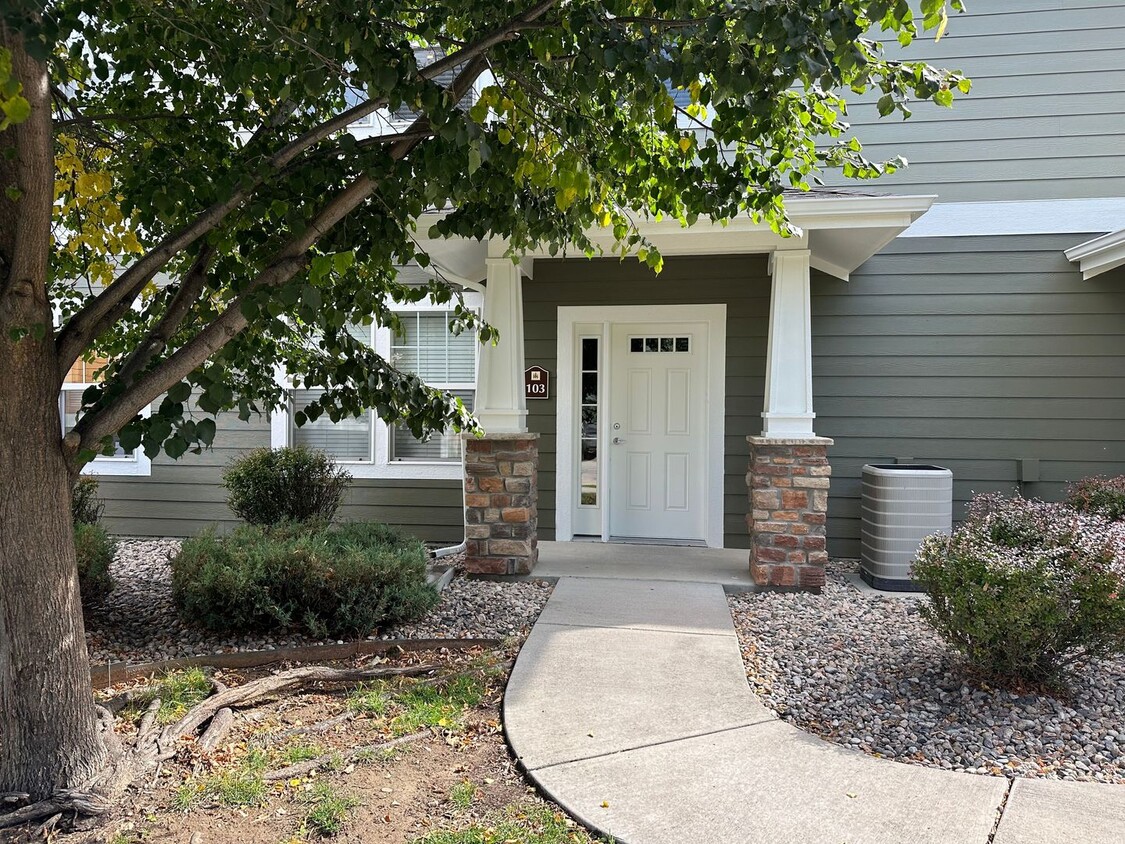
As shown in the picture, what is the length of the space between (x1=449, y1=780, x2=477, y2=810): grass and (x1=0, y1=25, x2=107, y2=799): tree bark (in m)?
1.20

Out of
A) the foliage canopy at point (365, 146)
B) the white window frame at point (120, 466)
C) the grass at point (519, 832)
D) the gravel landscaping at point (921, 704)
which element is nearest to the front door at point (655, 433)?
the gravel landscaping at point (921, 704)

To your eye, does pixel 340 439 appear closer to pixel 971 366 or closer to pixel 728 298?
pixel 728 298

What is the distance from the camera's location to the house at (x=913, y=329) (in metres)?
5.88

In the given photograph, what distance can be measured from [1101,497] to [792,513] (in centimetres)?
226

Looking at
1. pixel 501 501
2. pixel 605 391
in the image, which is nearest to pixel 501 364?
pixel 501 501

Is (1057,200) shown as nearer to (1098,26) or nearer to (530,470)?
(1098,26)

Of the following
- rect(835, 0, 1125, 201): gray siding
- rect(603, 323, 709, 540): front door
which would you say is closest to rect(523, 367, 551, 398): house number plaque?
rect(603, 323, 709, 540): front door

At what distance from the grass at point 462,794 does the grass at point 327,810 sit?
32 centimetres

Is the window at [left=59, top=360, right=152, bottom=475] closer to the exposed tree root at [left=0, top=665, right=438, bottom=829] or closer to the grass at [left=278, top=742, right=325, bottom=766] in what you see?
the exposed tree root at [left=0, top=665, right=438, bottom=829]

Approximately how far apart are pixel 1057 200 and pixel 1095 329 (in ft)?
3.63

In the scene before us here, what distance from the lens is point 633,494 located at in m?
6.48

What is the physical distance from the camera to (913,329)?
20.0ft

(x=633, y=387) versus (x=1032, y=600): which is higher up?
(x=633, y=387)

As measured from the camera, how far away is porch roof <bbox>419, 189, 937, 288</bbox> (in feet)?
15.4
